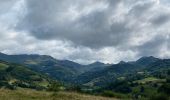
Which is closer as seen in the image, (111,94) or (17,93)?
(17,93)

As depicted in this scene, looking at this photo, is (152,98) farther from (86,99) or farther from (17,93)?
(17,93)

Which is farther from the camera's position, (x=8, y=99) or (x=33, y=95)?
(x=33, y=95)

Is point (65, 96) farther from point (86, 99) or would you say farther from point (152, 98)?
point (152, 98)

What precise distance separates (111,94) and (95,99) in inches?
506

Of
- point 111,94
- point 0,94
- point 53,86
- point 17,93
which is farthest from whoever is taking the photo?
point 53,86

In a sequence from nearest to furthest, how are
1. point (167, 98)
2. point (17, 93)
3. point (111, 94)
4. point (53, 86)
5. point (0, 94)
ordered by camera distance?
1. point (0, 94)
2. point (17, 93)
3. point (167, 98)
4. point (111, 94)
5. point (53, 86)

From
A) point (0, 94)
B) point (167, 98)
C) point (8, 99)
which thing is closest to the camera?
point (8, 99)

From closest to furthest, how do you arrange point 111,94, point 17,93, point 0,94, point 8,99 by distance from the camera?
point 8,99 → point 0,94 → point 17,93 → point 111,94

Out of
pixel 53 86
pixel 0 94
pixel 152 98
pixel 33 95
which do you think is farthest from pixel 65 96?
pixel 53 86

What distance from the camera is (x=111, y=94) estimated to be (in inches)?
1816

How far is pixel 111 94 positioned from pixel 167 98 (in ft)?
33.5

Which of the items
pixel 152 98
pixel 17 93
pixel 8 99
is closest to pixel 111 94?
pixel 152 98

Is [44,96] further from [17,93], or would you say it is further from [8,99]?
[8,99]

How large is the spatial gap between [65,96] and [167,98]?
11.5 meters
